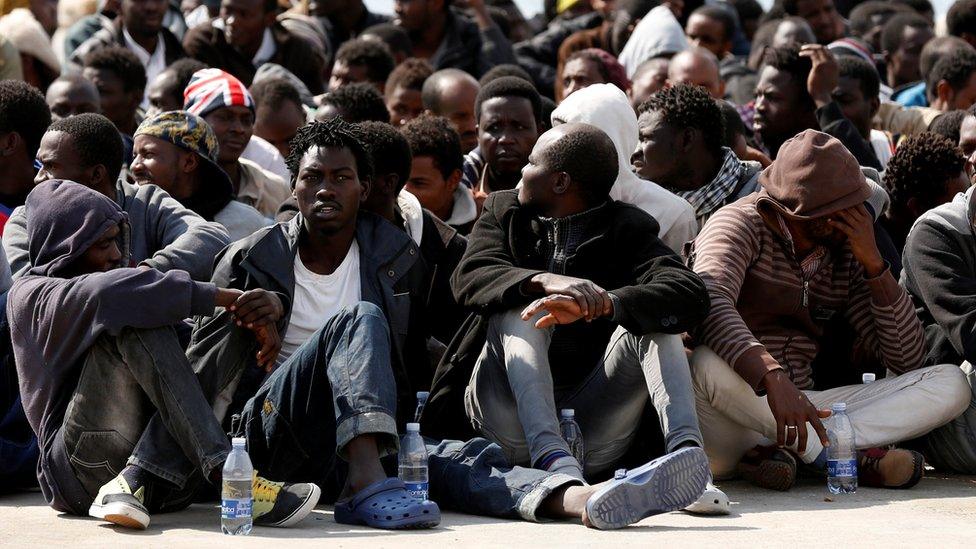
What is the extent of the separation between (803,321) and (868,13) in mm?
9497

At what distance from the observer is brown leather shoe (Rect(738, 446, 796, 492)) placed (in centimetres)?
627

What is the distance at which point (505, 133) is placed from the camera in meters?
8.45

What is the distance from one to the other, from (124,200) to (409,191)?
1746mm

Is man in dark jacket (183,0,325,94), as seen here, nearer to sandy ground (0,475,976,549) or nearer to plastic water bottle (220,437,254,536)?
sandy ground (0,475,976,549)

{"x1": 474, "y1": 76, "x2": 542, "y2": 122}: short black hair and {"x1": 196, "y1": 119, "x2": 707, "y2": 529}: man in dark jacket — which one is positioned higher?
{"x1": 474, "y1": 76, "x2": 542, "y2": 122}: short black hair

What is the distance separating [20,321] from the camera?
556cm

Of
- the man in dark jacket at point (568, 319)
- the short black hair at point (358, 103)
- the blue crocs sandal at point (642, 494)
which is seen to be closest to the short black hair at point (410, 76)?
the short black hair at point (358, 103)

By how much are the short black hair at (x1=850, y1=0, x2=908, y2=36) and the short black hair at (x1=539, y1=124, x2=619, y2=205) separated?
30.9ft

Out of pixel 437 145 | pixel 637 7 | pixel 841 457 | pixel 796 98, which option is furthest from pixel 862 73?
pixel 841 457

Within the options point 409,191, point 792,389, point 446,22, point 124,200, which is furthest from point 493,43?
point 792,389

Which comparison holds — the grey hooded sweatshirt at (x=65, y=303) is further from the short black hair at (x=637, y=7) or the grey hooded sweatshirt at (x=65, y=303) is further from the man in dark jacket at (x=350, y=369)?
the short black hair at (x=637, y=7)

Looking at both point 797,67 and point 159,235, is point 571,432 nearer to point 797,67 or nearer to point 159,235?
point 159,235

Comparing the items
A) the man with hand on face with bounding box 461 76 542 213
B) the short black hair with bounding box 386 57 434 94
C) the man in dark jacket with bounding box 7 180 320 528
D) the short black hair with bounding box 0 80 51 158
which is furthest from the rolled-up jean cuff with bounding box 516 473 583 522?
the short black hair with bounding box 386 57 434 94

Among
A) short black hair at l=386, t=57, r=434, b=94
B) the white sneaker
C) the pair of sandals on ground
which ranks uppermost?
short black hair at l=386, t=57, r=434, b=94
